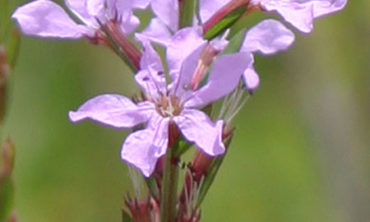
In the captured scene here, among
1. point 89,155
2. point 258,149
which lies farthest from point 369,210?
point 89,155

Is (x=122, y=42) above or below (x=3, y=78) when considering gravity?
below

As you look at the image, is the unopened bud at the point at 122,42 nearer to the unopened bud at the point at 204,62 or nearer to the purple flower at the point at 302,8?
the unopened bud at the point at 204,62

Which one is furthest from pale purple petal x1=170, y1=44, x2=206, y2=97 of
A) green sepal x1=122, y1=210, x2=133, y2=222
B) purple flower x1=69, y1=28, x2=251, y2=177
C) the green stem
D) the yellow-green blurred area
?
the yellow-green blurred area

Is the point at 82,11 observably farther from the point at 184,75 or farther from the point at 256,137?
the point at 256,137

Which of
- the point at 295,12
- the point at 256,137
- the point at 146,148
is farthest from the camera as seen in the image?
the point at 256,137

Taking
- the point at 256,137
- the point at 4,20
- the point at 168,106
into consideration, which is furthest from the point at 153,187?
the point at 256,137

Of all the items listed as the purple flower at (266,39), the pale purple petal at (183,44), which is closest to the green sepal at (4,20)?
the pale purple petal at (183,44)
